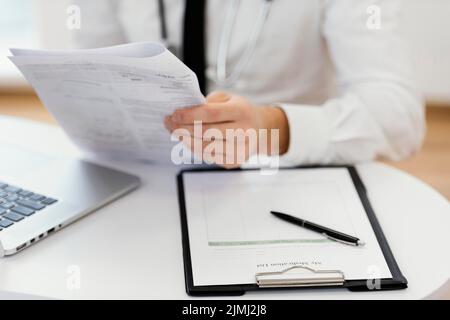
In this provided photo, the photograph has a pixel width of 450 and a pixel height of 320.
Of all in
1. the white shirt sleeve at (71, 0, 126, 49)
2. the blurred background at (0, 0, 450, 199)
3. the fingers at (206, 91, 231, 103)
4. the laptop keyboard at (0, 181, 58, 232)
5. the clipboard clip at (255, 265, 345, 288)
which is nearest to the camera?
the clipboard clip at (255, 265, 345, 288)

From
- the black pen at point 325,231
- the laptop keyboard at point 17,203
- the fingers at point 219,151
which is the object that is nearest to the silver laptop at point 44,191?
the laptop keyboard at point 17,203

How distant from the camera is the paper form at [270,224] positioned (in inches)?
26.1

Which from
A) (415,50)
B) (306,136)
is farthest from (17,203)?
(415,50)

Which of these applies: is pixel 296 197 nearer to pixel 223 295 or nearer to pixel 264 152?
pixel 264 152

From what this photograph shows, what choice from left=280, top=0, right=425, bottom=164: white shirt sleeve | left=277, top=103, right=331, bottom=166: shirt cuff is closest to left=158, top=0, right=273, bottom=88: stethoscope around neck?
left=280, top=0, right=425, bottom=164: white shirt sleeve

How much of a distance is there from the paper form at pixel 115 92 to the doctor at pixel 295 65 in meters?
0.05

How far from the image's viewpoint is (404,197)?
2.74 ft

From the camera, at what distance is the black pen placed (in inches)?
27.8

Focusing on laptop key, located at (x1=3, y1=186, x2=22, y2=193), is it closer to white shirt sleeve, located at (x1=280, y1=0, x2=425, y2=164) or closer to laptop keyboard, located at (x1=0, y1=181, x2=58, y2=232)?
laptop keyboard, located at (x1=0, y1=181, x2=58, y2=232)

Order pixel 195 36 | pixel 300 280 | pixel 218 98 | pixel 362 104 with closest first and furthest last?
pixel 300 280, pixel 218 98, pixel 362 104, pixel 195 36

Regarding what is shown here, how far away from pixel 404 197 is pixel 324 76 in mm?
461

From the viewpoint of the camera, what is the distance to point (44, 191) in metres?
0.81

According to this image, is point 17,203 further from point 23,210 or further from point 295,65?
point 295,65

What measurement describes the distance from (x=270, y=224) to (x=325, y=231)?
67 millimetres
